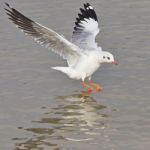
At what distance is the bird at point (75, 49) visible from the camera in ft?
37.6

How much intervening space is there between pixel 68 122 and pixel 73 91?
1.76m

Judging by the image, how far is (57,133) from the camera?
9758 millimetres

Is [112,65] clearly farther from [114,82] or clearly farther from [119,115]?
[119,115]

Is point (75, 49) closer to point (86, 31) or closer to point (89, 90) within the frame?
point (89, 90)

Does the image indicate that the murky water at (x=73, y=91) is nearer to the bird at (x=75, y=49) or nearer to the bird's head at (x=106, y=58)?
the bird at (x=75, y=49)

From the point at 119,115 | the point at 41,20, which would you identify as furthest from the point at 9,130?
the point at 41,20

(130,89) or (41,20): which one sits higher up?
(41,20)

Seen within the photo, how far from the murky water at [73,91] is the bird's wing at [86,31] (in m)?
0.68

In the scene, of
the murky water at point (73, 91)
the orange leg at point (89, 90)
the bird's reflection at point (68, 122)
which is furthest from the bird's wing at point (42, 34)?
the bird's reflection at point (68, 122)

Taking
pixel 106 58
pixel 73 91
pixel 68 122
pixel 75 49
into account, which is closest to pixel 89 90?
pixel 73 91

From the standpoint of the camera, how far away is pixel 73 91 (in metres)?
12.0

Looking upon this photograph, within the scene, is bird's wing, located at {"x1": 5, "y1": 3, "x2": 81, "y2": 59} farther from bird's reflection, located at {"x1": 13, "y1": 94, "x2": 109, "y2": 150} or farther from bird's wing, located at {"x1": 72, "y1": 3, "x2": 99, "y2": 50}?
bird's reflection, located at {"x1": 13, "y1": 94, "x2": 109, "y2": 150}

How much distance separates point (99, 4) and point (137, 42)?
3.16 meters

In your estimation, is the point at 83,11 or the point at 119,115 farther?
the point at 83,11
